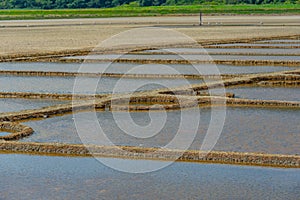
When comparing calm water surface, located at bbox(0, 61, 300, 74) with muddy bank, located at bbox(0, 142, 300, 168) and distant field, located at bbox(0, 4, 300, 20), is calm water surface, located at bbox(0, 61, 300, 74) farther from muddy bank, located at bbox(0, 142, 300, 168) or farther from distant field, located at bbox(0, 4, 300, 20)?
distant field, located at bbox(0, 4, 300, 20)

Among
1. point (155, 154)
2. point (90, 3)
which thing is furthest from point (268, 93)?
point (90, 3)

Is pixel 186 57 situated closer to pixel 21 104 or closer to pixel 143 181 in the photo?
pixel 21 104

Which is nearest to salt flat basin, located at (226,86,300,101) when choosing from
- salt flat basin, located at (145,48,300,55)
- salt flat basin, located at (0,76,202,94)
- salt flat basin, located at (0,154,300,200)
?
salt flat basin, located at (0,76,202,94)

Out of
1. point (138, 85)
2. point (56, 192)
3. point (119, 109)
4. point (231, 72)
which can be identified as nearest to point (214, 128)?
point (119, 109)

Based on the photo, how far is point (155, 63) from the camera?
22.2m

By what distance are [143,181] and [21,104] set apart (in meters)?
6.51

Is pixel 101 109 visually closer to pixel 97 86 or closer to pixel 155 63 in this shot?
pixel 97 86

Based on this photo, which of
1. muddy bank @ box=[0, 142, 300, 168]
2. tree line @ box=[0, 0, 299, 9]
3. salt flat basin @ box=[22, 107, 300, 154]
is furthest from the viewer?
tree line @ box=[0, 0, 299, 9]

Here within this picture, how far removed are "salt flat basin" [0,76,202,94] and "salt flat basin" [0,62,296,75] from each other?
159 cm

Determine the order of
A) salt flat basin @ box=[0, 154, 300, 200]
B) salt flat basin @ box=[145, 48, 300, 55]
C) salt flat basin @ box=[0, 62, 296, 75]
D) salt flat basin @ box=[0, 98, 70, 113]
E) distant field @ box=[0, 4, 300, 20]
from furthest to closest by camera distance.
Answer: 1. distant field @ box=[0, 4, 300, 20]
2. salt flat basin @ box=[145, 48, 300, 55]
3. salt flat basin @ box=[0, 62, 296, 75]
4. salt flat basin @ box=[0, 98, 70, 113]
5. salt flat basin @ box=[0, 154, 300, 200]

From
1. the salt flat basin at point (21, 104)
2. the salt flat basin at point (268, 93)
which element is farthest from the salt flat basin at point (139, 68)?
the salt flat basin at point (21, 104)

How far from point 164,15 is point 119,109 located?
159 feet

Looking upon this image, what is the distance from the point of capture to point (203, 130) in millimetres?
11531

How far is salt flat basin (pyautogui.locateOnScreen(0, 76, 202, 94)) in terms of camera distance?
16.4 m
